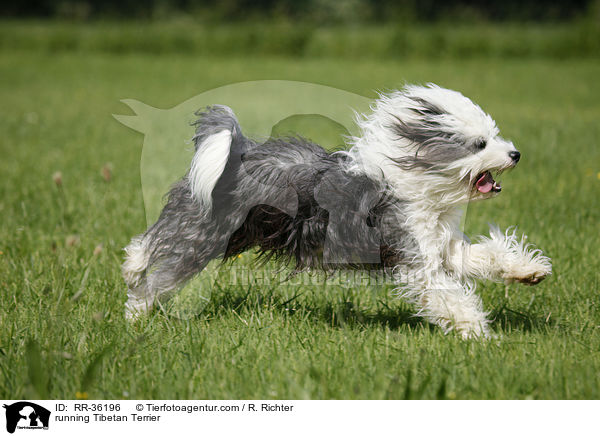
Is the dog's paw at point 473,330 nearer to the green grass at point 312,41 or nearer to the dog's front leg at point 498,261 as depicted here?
the dog's front leg at point 498,261

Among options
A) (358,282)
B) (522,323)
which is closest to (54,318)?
(358,282)

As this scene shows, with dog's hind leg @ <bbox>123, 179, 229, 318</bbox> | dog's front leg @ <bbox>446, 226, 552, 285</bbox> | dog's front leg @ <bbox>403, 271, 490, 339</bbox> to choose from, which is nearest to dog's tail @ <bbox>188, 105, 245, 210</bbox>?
dog's hind leg @ <bbox>123, 179, 229, 318</bbox>

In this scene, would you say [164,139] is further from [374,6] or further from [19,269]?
[374,6]

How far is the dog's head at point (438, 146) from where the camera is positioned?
10.2ft

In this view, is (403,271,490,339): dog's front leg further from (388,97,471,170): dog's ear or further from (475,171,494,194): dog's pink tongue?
(388,97,471,170): dog's ear

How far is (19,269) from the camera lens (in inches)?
167

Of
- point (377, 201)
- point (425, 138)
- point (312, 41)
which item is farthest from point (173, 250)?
point (312, 41)

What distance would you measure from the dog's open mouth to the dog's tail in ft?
3.92

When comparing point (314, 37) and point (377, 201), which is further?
point (314, 37)

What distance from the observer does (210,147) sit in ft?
10.1

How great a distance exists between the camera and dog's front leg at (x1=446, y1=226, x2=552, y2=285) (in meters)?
3.26
